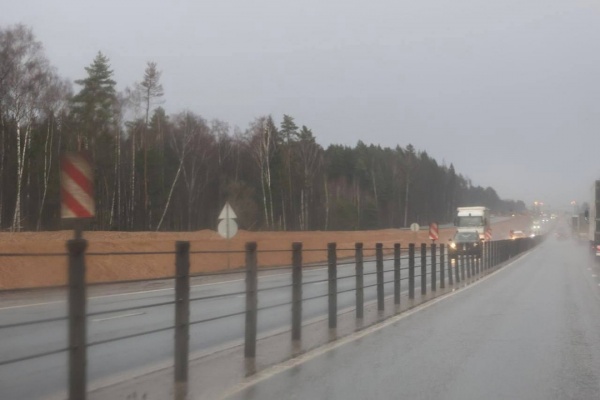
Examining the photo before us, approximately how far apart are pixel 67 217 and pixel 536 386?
5532 mm

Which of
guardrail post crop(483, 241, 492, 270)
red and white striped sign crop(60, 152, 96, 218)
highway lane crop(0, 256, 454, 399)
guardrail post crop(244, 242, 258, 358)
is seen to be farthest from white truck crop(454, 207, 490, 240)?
red and white striped sign crop(60, 152, 96, 218)

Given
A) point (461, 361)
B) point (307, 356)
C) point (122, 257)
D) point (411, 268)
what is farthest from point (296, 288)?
point (122, 257)

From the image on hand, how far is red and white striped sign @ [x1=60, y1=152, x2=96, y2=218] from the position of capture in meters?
8.20

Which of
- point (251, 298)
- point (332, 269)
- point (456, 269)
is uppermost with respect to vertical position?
point (332, 269)

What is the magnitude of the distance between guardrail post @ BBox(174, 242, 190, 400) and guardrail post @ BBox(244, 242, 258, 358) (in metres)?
1.64

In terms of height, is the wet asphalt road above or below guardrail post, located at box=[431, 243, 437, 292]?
below

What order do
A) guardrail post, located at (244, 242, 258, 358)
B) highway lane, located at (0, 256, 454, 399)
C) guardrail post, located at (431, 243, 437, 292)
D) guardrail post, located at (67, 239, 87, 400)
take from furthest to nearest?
guardrail post, located at (431, 243, 437, 292)
guardrail post, located at (244, 242, 258, 358)
highway lane, located at (0, 256, 454, 399)
guardrail post, located at (67, 239, 87, 400)

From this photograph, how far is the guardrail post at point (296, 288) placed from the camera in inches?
490

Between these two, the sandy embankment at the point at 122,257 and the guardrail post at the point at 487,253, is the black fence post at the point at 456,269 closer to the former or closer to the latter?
the sandy embankment at the point at 122,257

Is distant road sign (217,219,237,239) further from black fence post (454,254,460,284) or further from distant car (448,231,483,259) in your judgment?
A: black fence post (454,254,460,284)

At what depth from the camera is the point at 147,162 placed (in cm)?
6525

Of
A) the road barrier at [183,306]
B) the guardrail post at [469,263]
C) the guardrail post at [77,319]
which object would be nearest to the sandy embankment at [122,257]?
the road barrier at [183,306]

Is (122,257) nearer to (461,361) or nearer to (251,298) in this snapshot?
(251,298)

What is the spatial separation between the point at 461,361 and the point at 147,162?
5618cm
